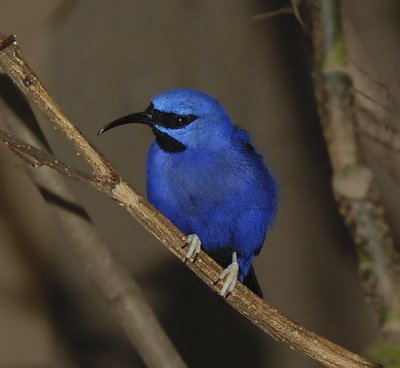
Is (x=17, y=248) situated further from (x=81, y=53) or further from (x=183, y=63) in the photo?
(x=183, y=63)

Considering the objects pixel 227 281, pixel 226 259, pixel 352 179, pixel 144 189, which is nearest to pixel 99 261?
pixel 226 259

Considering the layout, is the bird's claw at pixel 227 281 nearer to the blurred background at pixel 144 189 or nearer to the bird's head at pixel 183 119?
the bird's head at pixel 183 119

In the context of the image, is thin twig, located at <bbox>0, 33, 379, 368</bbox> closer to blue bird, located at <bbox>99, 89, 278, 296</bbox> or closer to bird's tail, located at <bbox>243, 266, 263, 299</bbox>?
blue bird, located at <bbox>99, 89, 278, 296</bbox>

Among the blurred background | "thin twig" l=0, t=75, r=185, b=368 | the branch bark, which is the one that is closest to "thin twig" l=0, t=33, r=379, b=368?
the branch bark

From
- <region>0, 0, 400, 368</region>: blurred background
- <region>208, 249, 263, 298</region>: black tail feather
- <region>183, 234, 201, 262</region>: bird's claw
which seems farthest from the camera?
<region>0, 0, 400, 368</region>: blurred background

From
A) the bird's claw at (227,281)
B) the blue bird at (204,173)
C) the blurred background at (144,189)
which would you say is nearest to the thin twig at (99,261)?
the blue bird at (204,173)

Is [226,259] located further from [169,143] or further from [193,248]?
[193,248]
